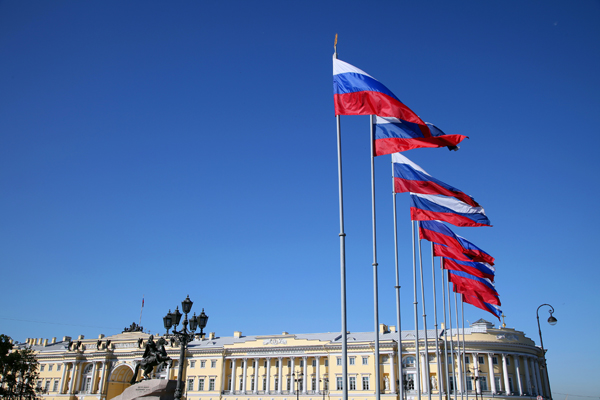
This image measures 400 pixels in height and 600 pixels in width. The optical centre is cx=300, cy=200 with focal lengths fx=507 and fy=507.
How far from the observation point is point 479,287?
1253 inches

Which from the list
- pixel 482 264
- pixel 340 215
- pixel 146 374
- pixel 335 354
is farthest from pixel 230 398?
pixel 340 215

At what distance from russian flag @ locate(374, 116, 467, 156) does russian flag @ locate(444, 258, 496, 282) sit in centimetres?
1403

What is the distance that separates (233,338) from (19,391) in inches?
1407

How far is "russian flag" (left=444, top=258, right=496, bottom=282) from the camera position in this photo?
29.8 meters

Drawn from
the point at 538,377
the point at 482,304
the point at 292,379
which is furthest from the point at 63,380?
the point at 482,304

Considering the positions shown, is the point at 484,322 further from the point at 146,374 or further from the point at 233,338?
the point at 146,374

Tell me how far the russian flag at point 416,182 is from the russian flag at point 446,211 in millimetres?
493

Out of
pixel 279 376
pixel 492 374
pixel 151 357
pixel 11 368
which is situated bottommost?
pixel 151 357

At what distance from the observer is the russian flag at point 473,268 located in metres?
29.8

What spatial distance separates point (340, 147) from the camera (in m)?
16.6

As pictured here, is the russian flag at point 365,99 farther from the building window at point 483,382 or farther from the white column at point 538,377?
the white column at point 538,377

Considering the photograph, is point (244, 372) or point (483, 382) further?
point (244, 372)

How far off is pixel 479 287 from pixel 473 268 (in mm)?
2652

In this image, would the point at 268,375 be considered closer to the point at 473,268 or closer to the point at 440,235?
the point at 473,268
